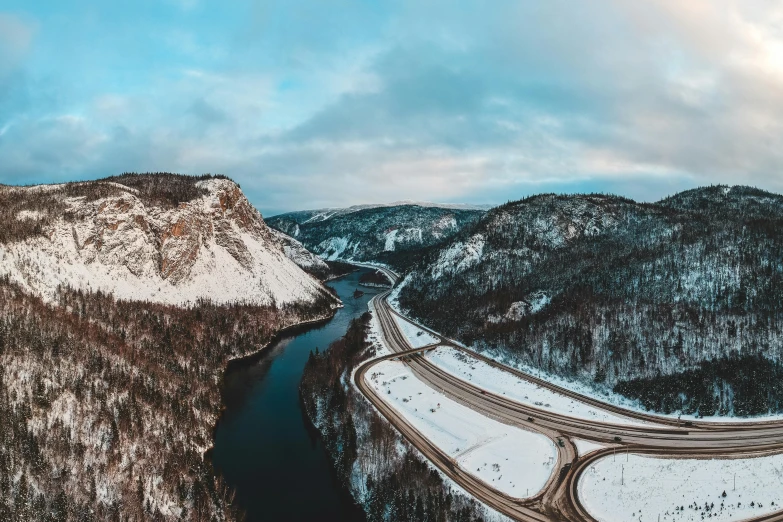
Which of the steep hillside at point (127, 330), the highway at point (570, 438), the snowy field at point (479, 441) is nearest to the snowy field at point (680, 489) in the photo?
the highway at point (570, 438)

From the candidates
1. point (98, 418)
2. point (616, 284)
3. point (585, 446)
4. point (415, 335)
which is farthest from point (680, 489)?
point (415, 335)

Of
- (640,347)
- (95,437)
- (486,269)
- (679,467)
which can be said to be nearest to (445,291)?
(486,269)

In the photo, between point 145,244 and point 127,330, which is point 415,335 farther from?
point 145,244

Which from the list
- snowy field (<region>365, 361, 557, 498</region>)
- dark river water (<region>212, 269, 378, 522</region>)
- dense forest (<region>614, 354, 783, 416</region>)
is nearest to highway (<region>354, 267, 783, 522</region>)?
snowy field (<region>365, 361, 557, 498</region>)

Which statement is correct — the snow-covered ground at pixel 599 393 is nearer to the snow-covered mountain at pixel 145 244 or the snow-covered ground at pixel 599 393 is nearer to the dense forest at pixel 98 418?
the dense forest at pixel 98 418

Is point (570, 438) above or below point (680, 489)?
above

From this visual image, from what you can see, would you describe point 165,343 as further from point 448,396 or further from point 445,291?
point 445,291
